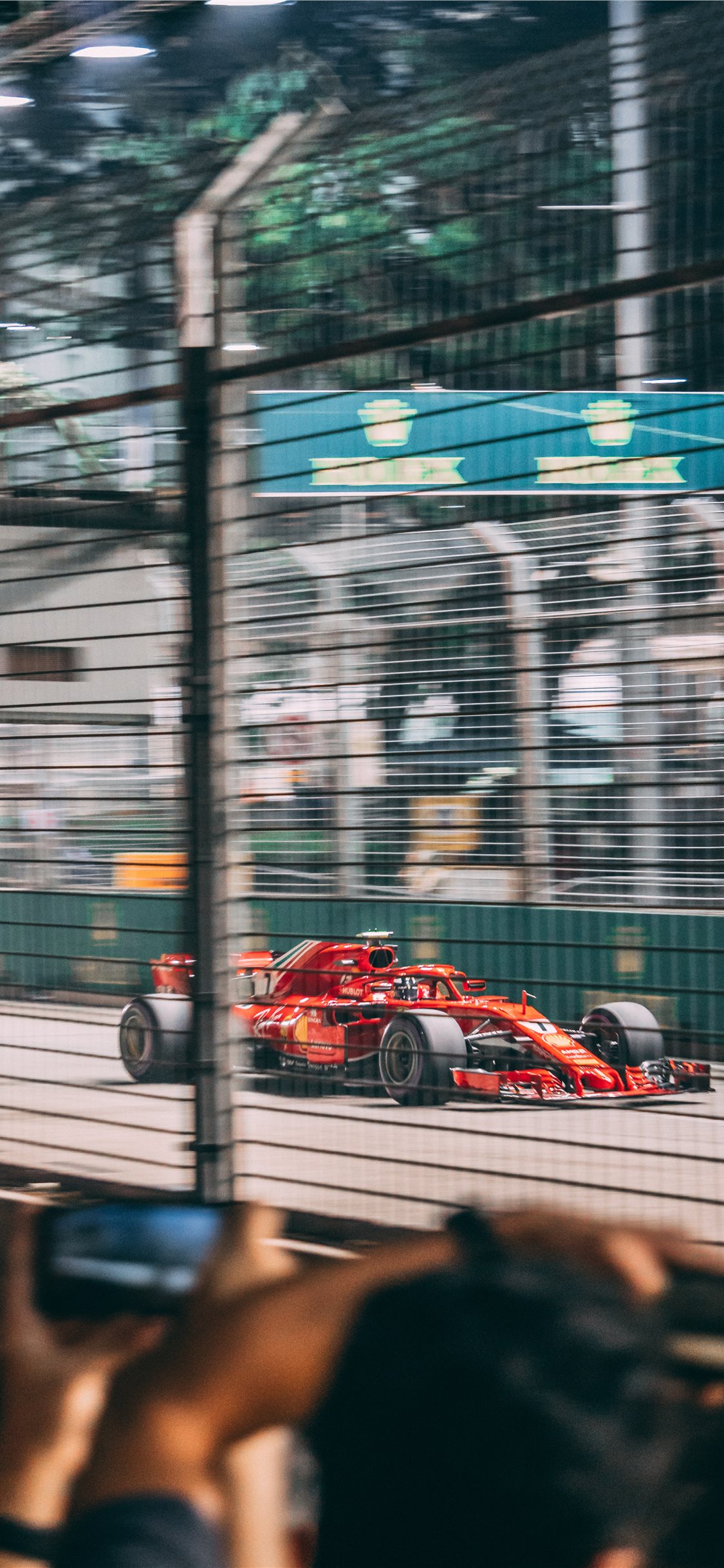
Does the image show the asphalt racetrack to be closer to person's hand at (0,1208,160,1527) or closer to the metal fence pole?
the metal fence pole

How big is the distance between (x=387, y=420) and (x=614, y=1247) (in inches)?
61.1

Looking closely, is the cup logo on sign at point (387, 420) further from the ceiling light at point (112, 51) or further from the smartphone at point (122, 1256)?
the smartphone at point (122, 1256)

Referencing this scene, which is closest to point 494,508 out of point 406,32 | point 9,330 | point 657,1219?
point 406,32

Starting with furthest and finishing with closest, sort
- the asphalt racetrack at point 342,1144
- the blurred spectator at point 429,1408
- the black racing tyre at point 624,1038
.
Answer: the asphalt racetrack at point 342,1144 < the black racing tyre at point 624,1038 < the blurred spectator at point 429,1408

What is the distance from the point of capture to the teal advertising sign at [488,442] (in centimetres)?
278

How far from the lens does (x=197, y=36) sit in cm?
360

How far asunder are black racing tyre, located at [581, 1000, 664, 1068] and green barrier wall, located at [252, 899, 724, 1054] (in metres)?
0.04

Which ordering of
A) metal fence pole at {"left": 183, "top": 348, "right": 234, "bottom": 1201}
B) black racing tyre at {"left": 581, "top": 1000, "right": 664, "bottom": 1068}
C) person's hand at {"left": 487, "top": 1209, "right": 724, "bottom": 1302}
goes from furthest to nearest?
metal fence pole at {"left": 183, "top": 348, "right": 234, "bottom": 1201}
black racing tyre at {"left": 581, "top": 1000, "right": 664, "bottom": 1068}
person's hand at {"left": 487, "top": 1209, "right": 724, "bottom": 1302}

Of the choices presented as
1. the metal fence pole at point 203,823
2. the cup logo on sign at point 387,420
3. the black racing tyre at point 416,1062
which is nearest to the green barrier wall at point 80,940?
the metal fence pole at point 203,823

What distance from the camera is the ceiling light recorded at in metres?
3.72

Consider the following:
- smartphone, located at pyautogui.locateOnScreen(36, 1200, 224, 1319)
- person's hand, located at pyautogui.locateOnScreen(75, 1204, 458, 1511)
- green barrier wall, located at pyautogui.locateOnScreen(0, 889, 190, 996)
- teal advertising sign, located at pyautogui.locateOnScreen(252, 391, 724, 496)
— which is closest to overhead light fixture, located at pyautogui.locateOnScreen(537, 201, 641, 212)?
teal advertising sign, located at pyautogui.locateOnScreen(252, 391, 724, 496)

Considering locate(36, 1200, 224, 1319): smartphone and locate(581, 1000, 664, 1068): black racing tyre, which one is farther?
locate(36, 1200, 224, 1319): smartphone

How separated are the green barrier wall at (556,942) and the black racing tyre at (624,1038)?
0.04 meters

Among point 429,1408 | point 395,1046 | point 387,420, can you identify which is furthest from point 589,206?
point 429,1408
